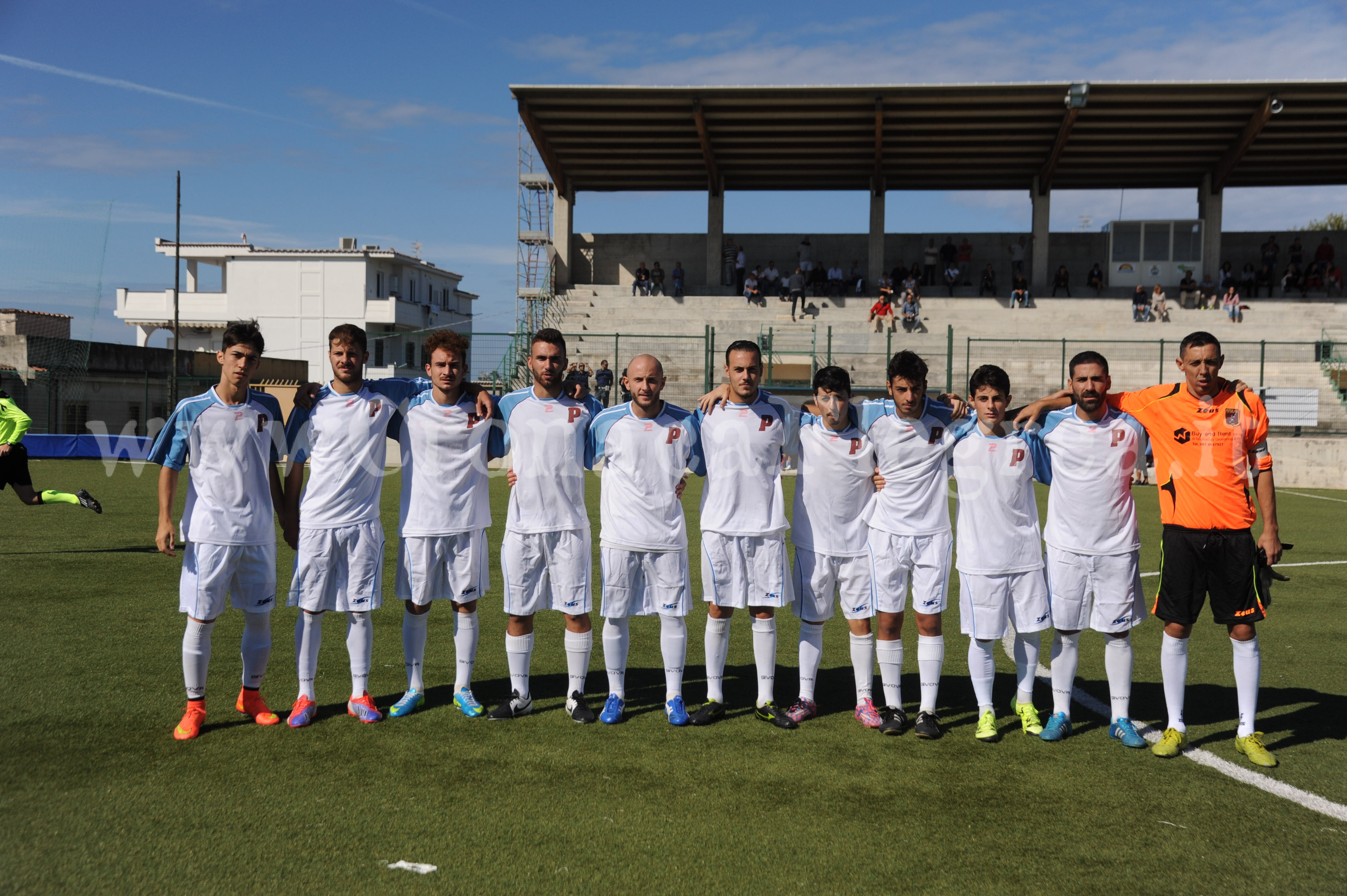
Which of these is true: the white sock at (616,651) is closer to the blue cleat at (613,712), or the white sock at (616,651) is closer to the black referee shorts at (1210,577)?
the blue cleat at (613,712)

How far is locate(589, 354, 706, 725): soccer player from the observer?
198 inches

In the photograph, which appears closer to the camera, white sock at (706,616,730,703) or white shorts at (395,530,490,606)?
white shorts at (395,530,490,606)

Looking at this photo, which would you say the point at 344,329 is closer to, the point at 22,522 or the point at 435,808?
the point at 435,808

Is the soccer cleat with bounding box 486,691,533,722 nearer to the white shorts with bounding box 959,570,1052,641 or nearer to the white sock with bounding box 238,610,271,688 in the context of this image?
the white sock with bounding box 238,610,271,688

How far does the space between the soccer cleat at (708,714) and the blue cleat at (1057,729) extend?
5.35 feet

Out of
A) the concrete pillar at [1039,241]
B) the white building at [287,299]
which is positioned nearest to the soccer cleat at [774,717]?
the concrete pillar at [1039,241]

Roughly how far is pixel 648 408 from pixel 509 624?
53.6 inches

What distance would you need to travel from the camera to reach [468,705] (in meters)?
5.05

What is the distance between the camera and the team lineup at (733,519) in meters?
4.78

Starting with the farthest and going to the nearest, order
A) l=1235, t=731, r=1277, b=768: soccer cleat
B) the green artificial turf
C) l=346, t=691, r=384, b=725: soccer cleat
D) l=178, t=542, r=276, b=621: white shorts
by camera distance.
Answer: l=346, t=691, r=384, b=725: soccer cleat
l=178, t=542, r=276, b=621: white shorts
l=1235, t=731, r=1277, b=768: soccer cleat
the green artificial turf

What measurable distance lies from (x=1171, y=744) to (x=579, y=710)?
290cm

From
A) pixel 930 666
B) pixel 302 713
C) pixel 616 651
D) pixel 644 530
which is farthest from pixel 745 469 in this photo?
pixel 302 713

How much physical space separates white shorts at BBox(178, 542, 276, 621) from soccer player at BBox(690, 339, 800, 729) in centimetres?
223

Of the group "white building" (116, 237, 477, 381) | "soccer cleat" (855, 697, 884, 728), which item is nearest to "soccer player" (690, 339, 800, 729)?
"soccer cleat" (855, 697, 884, 728)
